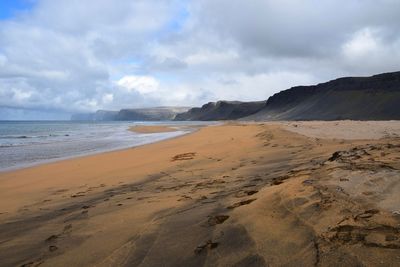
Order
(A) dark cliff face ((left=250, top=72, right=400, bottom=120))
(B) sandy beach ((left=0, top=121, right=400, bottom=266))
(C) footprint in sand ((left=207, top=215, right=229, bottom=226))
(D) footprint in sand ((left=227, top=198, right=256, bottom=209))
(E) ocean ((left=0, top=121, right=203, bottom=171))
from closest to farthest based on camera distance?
1. (B) sandy beach ((left=0, top=121, right=400, bottom=266))
2. (C) footprint in sand ((left=207, top=215, right=229, bottom=226))
3. (D) footprint in sand ((left=227, top=198, right=256, bottom=209))
4. (E) ocean ((left=0, top=121, right=203, bottom=171))
5. (A) dark cliff face ((left=250, top=72, right=400, bottom=120))

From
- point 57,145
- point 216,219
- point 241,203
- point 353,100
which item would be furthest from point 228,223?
point 353,100

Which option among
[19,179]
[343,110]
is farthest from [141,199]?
[343,110]

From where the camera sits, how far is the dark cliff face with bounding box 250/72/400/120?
71875 millimetres

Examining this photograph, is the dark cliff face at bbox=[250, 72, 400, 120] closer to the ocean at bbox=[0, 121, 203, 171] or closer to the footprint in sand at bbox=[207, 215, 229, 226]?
the ocean at bbox=[0, 121, 203, 171]

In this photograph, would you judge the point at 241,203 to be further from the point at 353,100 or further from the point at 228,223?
Result: the point at 353,100

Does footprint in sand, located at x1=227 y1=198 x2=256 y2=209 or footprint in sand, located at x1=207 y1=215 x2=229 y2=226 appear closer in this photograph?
footprint in sand, located at x1=207 y1=215 x2=229 y2=226

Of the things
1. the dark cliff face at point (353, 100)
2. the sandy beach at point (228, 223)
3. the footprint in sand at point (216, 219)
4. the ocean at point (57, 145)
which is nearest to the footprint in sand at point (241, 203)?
the sandy beach at point (228, 223)

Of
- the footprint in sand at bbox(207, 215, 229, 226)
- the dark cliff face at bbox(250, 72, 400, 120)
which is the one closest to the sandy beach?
the footprint in sand at bbox(207, 215, 229, 226)

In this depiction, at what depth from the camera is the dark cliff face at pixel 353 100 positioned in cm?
7188

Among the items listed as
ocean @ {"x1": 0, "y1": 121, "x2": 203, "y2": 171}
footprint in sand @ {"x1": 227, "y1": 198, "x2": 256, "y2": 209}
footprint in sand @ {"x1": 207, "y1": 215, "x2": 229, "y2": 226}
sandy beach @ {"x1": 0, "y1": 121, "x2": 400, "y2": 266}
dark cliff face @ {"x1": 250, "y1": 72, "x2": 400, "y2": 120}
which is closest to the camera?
sandy beach @ {"x1": 0, "y1": 121, "x2": 400, "y2": 266}

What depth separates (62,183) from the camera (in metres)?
9.28

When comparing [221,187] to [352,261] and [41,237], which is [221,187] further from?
[352,261]

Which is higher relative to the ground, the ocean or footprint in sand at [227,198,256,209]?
footprint in sand at [227,198,256,209]

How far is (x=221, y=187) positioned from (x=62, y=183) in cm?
498
